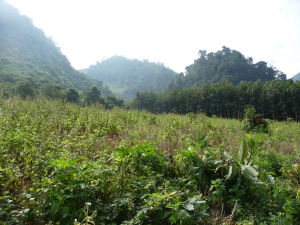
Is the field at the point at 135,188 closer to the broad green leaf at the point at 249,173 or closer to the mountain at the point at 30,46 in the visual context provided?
the broad green leaf at the point at 249,173

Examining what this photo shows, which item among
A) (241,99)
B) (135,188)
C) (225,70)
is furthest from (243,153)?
(225,70)

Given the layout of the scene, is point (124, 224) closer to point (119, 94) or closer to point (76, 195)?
point (76, 195)

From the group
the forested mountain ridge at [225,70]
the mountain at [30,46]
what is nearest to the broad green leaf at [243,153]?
the mountain at [30,46]

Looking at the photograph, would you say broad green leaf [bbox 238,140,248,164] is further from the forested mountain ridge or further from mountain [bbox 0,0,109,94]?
the forested mountain ridge

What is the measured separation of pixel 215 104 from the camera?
132 ft

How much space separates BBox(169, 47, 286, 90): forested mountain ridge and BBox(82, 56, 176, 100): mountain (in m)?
37.1

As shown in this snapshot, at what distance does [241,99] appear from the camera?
36.4 meters

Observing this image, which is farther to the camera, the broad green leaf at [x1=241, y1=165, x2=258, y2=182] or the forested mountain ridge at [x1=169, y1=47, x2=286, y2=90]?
the forested mountain ridge at [x1=169, y1=47, x2=286, y2=90]

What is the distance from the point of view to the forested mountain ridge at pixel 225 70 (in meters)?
90.8

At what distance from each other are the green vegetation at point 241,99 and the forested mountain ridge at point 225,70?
44151mm

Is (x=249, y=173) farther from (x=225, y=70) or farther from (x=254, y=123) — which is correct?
(x=225, y=70)

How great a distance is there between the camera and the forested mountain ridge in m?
90.8

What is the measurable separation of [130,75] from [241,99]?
144 metres

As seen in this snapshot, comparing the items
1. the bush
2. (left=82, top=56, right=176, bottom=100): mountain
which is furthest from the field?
(left=82, top=56, right=176, bottom=100): mountain
